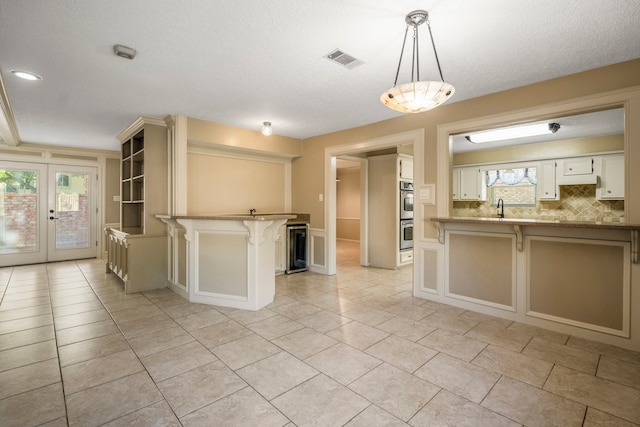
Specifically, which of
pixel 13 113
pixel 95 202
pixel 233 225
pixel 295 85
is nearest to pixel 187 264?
pixel 233 225

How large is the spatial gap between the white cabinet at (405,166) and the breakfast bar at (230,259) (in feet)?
10.2

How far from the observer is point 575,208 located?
5.43 m

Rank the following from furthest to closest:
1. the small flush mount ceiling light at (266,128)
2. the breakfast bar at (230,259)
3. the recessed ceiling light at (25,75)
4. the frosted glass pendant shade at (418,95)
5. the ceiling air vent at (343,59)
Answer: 1. the small flush mount ceiling light at (266,128)
2. the breakfast bar at (230,259)
3. the recessed ceiling light at (25,75)
4. the ceiling air vent at (343,59)
5. the frosted glass pendant shade at (418,95)

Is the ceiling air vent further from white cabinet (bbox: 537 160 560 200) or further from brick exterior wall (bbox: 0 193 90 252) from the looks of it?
brick exterior wall (bbox: 0 193 90 252)

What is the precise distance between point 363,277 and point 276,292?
1644 mm

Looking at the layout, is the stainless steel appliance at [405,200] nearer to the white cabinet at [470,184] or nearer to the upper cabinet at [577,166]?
the white cabinet at [470,184]

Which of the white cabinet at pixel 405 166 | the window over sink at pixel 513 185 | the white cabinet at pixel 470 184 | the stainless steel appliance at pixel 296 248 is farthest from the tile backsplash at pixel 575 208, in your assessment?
the stainless steel appliance at pixel 296 248

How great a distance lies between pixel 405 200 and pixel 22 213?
757 cm

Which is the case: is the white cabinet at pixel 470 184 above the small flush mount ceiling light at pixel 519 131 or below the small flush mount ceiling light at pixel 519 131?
below

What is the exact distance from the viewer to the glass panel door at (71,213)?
6250 millimetres

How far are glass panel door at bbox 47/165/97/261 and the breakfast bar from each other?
4.35 m

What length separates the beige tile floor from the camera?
5.76 ft

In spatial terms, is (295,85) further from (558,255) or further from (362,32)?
(558,255)

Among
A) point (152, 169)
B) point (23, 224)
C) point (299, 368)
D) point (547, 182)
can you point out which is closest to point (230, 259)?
point (299, 368)
